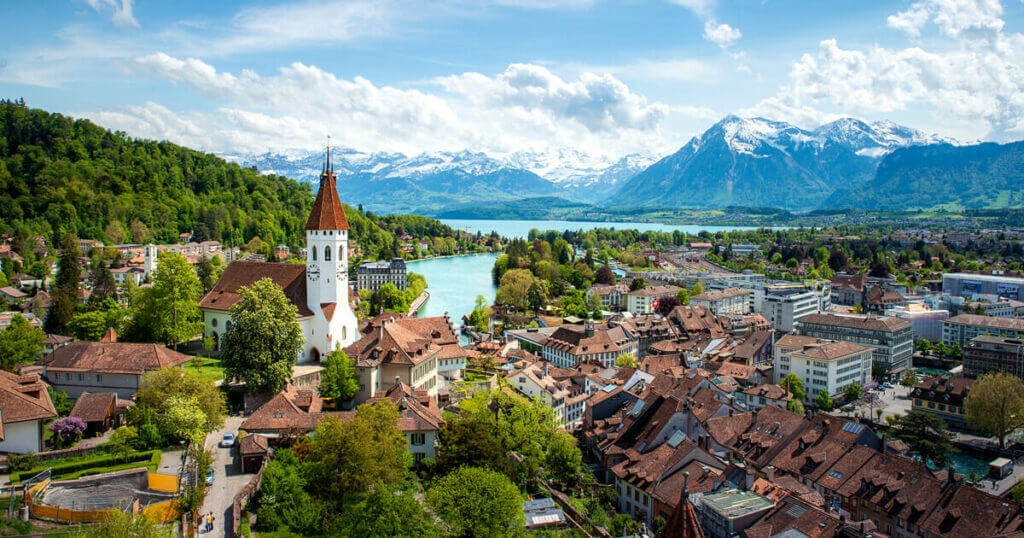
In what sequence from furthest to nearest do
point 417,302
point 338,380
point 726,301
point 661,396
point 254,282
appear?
point 726,301
point 417,302
point 254,282
point 661,396
point 338,380

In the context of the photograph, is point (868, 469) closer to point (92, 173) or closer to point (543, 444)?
point (543, 444)

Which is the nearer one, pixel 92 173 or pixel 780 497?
pixel 780 497

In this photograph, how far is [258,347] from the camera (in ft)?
85.1

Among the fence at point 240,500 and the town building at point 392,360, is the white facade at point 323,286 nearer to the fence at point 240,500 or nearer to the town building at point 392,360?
the town building at point 392,360

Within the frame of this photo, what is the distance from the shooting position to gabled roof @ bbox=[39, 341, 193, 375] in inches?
1031

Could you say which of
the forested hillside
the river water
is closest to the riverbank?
the river water

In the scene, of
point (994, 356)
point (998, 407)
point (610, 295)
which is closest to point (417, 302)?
point (610, 295)

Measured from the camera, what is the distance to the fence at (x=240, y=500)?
57.4ft

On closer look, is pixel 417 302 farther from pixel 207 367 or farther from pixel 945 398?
pixel 945 398

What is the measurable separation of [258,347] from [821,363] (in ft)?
101

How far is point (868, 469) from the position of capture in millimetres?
25156

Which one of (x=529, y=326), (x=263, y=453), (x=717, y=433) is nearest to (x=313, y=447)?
Answer: (x=263, y=453)

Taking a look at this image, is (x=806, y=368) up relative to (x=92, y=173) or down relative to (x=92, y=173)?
down

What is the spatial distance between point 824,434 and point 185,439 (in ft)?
73.0
